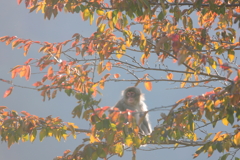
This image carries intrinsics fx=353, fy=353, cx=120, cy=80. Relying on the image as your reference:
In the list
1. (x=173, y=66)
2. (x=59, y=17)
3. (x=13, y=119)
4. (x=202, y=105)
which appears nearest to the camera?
(x=202, y=105)

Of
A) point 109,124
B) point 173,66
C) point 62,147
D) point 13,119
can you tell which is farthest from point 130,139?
point 62,147

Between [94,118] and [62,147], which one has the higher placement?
[94,118]

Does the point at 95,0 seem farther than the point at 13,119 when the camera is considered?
Yes

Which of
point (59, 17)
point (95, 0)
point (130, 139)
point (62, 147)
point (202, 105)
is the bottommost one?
point (62, 147)

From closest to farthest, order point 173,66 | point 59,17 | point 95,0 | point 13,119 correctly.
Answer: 1. point 13,119
2. point 95,0
3. point 173,66
4. point 59,17

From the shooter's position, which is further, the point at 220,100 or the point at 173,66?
the point at 173,66

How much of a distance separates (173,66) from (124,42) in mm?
5664

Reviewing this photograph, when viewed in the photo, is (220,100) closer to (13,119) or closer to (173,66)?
(13,119)

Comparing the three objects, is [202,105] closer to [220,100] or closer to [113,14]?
[220,100]

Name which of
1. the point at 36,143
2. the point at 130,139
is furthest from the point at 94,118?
the point at 36,143

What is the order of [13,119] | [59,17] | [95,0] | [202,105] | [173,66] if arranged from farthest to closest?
[59,17] → [173,66] → [95,0] → [13,119] → [202,105]

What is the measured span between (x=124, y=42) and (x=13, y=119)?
3.89 ft

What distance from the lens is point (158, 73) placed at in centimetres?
891

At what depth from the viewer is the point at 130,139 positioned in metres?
2.66
